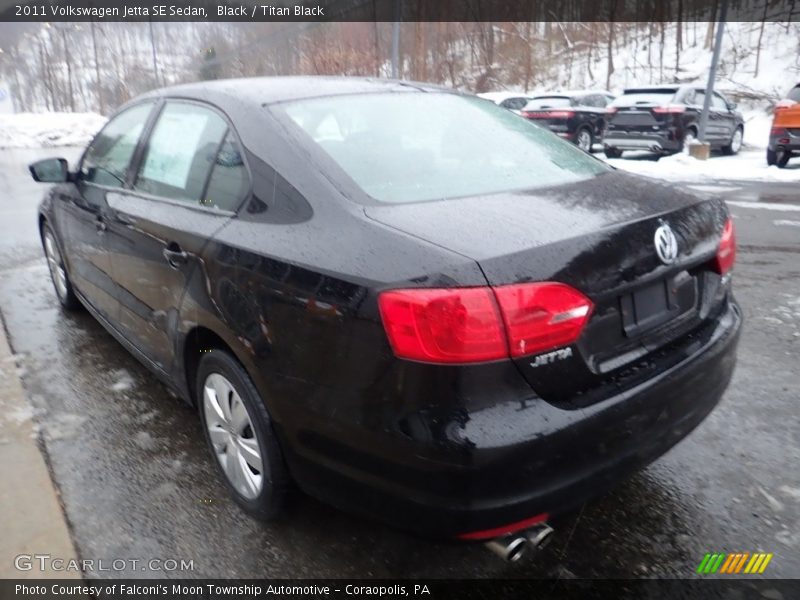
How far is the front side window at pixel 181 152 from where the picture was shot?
8.88 ft

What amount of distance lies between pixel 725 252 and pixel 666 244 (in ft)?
1.66

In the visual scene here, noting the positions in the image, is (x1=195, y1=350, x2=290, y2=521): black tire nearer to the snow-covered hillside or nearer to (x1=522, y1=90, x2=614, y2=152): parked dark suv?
(x1=522, y1=90, x2=614, y2=152): parked dark suv

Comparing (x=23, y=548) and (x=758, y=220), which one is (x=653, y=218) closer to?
(x=23, y=548)

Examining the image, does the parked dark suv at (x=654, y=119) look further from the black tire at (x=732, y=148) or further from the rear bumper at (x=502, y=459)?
the rear bumper at (x=502, y=459)

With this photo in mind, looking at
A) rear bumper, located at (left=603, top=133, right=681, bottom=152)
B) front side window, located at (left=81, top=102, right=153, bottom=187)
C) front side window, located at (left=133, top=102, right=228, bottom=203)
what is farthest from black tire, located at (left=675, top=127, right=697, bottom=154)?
front side window, located at (left=133, top=102, right=228, bottom=203)

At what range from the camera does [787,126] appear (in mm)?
12602

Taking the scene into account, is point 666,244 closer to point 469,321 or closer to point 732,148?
point 469,321

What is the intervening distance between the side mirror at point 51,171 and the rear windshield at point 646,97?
13347 mm

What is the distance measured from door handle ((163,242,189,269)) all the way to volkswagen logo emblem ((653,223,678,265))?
1751 mm

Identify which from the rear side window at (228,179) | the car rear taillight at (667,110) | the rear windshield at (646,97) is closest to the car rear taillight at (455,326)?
the rear side window at (228,179)

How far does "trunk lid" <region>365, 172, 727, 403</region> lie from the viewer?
1808 mm

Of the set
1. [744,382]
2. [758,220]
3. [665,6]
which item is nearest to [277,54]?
[665,6]

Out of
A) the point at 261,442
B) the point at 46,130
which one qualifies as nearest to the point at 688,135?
the point at 261,442

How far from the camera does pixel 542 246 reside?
1.83 meters
